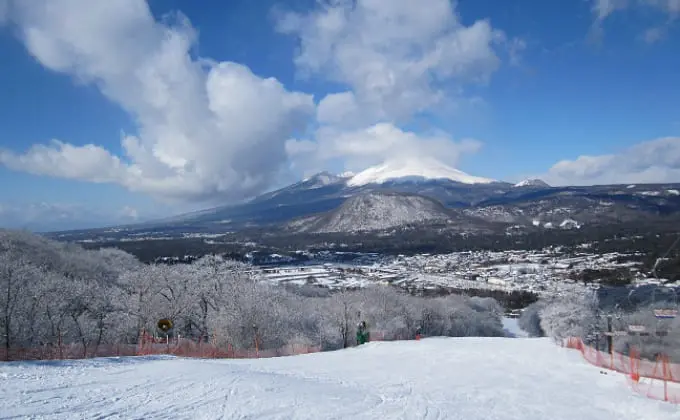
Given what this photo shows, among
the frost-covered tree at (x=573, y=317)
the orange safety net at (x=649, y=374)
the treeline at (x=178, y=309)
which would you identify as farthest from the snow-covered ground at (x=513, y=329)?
the orange safety net at (x=649, y=374)

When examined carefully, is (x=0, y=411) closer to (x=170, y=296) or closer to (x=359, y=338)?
(x=359, y=338)

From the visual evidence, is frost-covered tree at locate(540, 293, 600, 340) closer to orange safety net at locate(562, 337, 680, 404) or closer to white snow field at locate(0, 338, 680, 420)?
orange safety net at locate(562, 337, 680, 404)

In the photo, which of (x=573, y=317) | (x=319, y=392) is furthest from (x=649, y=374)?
(x=573, y=317)

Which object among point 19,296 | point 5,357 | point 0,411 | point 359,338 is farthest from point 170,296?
point 0,411

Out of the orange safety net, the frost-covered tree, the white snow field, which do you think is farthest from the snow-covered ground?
the white snow field

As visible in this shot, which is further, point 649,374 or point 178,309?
point 178,309

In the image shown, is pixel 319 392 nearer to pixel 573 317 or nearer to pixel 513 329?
pixel 573 317
